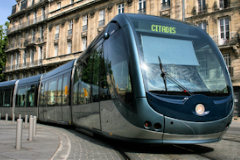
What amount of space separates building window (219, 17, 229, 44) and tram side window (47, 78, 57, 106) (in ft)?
51.9

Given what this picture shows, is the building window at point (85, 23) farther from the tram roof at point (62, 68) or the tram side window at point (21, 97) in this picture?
the tram roof at point (62, 68)

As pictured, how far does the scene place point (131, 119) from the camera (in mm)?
5523

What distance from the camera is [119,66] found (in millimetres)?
6234

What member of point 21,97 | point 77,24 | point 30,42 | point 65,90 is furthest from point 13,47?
point 65,90

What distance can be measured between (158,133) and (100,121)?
2320 millimetres

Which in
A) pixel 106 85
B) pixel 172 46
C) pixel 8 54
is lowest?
pixel 106 85

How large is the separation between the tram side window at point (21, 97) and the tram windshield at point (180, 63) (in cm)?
1440

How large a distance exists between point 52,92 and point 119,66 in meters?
8.79

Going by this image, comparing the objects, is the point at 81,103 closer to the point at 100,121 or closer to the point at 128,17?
the point at 100,121

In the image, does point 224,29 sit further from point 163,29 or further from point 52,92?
point 163,29

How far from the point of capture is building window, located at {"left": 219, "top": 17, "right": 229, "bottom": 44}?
2430 cm

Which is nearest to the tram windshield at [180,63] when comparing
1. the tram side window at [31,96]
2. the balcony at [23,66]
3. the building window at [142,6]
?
the tram side window at [31,96]

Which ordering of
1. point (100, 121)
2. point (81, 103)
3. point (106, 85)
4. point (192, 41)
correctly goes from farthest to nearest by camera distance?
point (81, 103) < point (100, 121) < point (106, 85) < point (192, 41)

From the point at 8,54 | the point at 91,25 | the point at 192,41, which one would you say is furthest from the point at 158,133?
the point at 8,54
